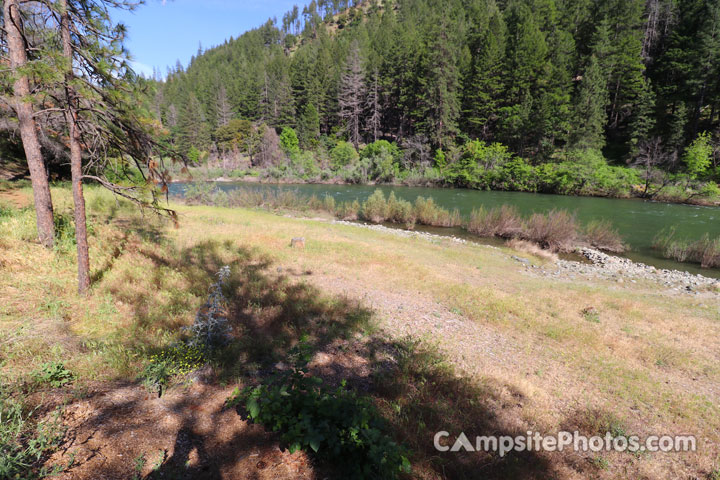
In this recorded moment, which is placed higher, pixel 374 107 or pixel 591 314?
pixel 374 107

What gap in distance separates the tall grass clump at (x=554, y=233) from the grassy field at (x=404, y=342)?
24.7 ft

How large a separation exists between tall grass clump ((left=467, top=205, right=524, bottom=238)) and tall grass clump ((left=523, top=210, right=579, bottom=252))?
81 cm

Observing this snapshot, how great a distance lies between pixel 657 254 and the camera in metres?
16.9

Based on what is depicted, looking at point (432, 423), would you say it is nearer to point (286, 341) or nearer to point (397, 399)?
point (397, 399)

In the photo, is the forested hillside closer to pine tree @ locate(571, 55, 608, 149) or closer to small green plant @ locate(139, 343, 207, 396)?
pine tree @ locate(571, 55, 608, 149)

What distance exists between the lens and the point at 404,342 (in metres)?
5.59

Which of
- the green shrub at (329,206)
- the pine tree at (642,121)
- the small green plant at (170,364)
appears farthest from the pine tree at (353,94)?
the small green plant at (170,364)

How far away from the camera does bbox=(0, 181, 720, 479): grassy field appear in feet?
11.5

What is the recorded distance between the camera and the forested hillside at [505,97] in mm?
40500

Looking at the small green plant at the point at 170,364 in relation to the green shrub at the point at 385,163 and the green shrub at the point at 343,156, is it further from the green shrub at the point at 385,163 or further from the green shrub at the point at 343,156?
the green shrub at the point at 343,156

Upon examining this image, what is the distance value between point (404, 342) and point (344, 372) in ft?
4.85

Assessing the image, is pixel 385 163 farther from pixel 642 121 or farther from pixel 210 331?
pixel 210 331

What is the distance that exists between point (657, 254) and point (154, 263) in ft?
75.5

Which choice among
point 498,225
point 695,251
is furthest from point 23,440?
point 695,251
